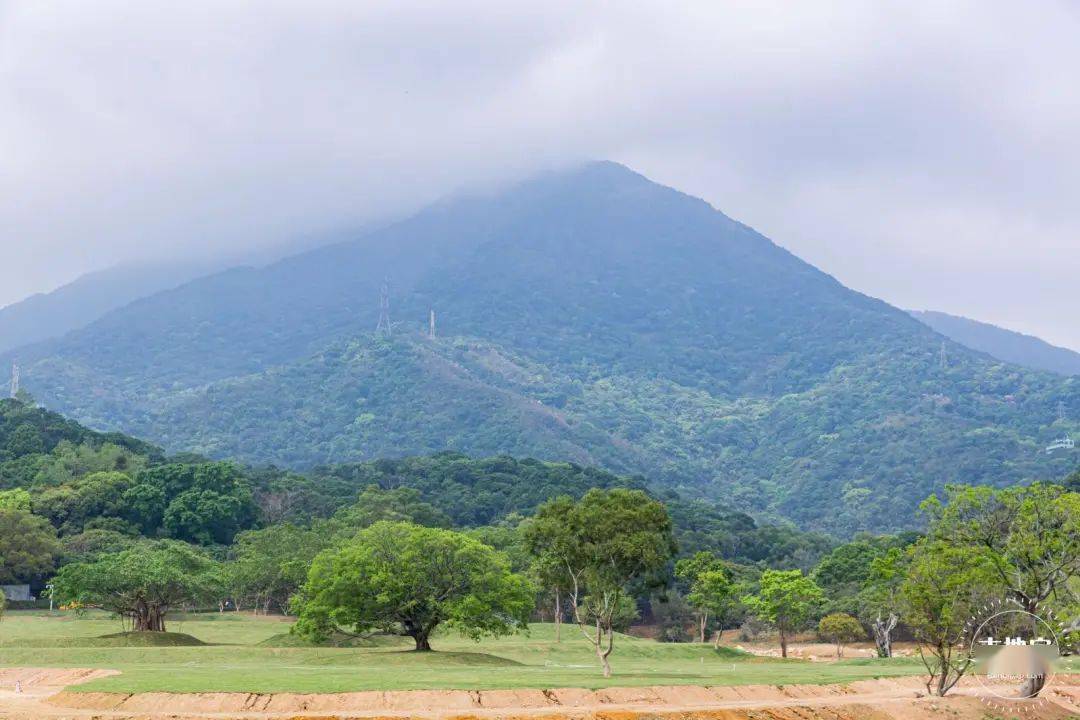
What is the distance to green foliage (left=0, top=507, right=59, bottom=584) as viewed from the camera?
101438mm

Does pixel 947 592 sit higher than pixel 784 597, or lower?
higher

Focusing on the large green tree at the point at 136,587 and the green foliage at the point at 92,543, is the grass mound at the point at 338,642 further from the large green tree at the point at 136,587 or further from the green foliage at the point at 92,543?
the green foliage at the point at 92,543

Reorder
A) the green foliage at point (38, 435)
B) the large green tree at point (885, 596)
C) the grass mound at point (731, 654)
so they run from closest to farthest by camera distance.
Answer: the large green tree at point (885, 596) → the grass mound at point (731, 654) → the green foliage at point (38, 435)

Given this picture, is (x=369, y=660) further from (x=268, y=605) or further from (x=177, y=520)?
(x=177, y=520)

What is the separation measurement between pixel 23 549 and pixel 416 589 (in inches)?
2098

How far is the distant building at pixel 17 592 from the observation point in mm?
101250

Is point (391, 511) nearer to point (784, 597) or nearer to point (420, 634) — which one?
point (784, 597)

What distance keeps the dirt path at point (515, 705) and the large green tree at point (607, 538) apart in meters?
5.93

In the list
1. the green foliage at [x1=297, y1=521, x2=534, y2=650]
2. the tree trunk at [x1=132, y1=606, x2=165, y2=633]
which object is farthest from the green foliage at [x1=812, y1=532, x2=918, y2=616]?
the tree trunk at [x1=132, y1=606, x2=165, y2=633]

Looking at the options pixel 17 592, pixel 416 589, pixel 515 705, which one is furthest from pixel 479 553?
pixel 17 592

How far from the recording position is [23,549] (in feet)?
337

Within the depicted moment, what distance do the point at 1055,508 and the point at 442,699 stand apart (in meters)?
23.6

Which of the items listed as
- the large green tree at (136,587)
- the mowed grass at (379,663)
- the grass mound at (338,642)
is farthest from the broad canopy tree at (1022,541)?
the large green tree at (136,587)

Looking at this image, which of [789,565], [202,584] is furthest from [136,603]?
[789,565]
